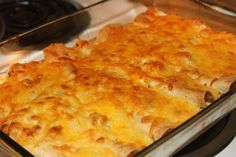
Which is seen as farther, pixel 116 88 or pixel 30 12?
pixel 30 12

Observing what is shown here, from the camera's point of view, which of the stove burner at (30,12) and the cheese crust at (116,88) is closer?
the cheese crust at (116,88)

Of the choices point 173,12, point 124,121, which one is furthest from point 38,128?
point 173,12

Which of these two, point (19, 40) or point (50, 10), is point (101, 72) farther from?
point (50, 10)

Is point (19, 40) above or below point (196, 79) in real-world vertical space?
above
